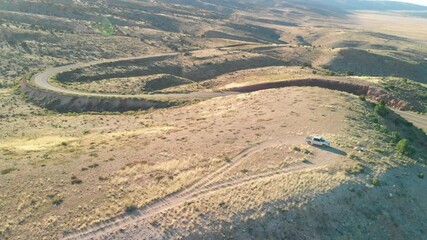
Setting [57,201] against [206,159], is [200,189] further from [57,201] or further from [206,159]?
[57,201]

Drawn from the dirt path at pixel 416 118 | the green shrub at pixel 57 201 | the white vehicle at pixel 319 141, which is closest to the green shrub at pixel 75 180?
the green shrub at pixel 57 201

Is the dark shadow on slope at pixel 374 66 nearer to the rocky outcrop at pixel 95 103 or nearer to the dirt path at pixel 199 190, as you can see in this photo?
the rocky outcrop at pixel 95 103

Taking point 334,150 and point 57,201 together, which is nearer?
point 57,201

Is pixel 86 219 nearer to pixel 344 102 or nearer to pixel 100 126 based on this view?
pixel 100 126

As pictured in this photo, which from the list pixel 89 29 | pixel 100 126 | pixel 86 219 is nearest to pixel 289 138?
pixel 86 219

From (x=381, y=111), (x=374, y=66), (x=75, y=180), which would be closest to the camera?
(x=75, y=180)

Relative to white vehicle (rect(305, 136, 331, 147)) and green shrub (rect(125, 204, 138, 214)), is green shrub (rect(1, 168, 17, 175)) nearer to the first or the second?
green shrub (rect(125, 204, 138, 214))

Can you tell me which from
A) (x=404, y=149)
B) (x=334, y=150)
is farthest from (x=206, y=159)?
(x=404, y=149)

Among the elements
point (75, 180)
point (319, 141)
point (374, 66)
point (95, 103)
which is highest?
point (319, 141)

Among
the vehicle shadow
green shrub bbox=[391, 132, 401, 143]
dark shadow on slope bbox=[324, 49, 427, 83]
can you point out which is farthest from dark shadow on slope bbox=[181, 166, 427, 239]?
dark shadow on slope bbox=[324, 49, 427, 83]
